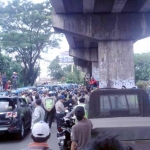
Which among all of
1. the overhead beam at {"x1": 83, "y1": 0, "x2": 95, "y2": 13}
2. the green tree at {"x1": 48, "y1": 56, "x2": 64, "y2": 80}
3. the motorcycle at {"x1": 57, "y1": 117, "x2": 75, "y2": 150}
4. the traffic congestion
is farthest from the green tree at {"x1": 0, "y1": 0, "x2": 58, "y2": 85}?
the green tree at {"x1": 48, "y1": 56, "x2": 64, "y2": 80}

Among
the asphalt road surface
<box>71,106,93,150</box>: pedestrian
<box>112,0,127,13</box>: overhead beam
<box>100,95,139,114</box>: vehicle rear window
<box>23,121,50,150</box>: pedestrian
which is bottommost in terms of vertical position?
the asphalt road surface

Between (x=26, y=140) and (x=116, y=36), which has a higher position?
(x=116, y=36)

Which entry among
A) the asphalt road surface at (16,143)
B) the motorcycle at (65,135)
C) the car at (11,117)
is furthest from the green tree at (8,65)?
the motorcycle at (65,135)

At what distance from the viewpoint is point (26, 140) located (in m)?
12.3

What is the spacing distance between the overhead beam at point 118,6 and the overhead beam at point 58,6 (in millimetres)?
2652

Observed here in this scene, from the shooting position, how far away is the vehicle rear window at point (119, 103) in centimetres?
664

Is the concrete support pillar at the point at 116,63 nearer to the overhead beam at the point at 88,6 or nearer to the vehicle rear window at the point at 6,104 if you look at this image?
the overhead beam at the point at 88,6

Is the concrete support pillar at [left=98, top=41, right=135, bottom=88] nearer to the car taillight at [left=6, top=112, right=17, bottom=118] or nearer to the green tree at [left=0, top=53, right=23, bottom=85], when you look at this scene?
the car taillight at [left=6, top=112, right=17, bottom=118]

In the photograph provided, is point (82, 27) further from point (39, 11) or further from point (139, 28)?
point (39, 11)

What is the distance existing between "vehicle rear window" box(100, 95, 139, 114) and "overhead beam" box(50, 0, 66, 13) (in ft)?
36.1

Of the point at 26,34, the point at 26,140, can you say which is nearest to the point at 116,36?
the point at 26,140

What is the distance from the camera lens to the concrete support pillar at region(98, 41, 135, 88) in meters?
19.9

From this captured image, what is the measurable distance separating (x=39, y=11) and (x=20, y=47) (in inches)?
203

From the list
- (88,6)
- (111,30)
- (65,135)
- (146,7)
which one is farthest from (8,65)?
(65,135)
